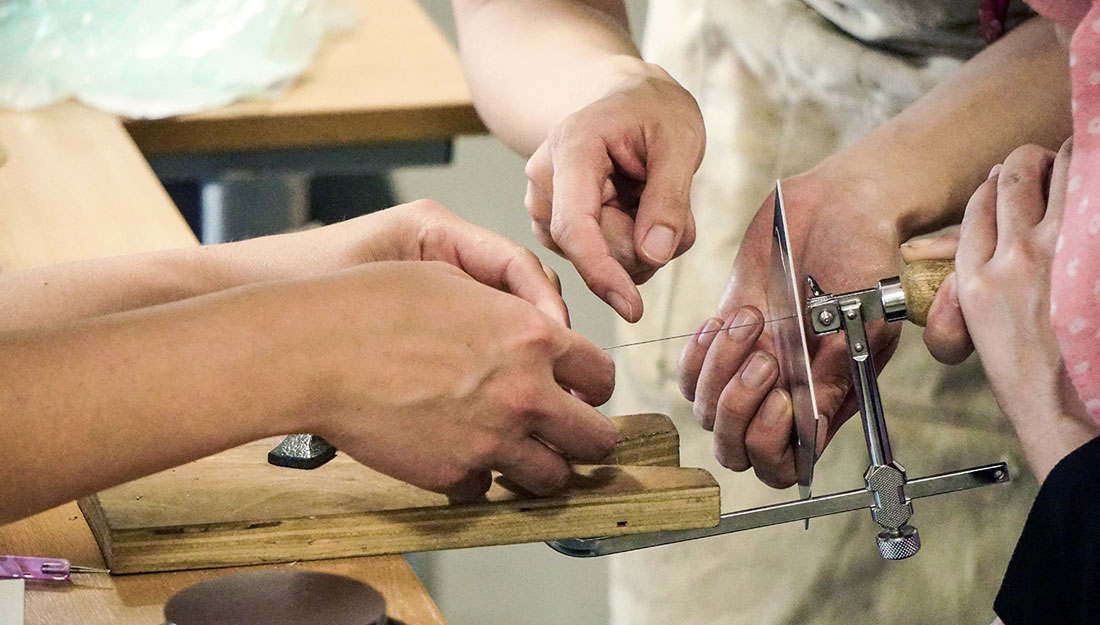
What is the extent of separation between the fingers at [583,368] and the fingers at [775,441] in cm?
13

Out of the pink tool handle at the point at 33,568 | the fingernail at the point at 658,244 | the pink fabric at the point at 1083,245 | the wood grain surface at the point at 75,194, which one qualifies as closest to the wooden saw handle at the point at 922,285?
the pink fabric at the point at 1083,245

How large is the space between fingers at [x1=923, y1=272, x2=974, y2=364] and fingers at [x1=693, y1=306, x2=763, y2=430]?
0.15 meters

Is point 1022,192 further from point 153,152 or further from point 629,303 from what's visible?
point 153,152

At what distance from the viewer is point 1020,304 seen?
632 millimetres

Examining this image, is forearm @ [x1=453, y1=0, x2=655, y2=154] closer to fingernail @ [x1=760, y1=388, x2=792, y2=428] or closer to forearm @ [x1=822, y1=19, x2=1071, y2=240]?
forearm @ [x1=822, y1=19, x2=1071, y2=240]

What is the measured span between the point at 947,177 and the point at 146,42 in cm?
104

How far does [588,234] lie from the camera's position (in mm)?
835

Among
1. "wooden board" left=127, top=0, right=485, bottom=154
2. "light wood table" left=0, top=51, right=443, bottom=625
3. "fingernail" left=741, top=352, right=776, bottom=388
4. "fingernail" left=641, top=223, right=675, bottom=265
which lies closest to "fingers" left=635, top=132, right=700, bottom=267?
"fingernail" left=641, top=223, right=675, bottom=265

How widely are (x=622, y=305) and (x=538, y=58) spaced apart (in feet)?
1.38

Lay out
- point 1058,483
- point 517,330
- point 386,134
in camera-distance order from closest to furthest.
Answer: point 1058,483 < point 517,330 < point 386,134

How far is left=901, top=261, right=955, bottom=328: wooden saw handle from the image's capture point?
69 centimetres

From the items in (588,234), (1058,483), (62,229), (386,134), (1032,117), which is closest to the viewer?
(1058,483)

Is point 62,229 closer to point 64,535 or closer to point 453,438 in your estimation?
point 64,535

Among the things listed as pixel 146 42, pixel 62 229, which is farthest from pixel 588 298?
pixel 146 42
